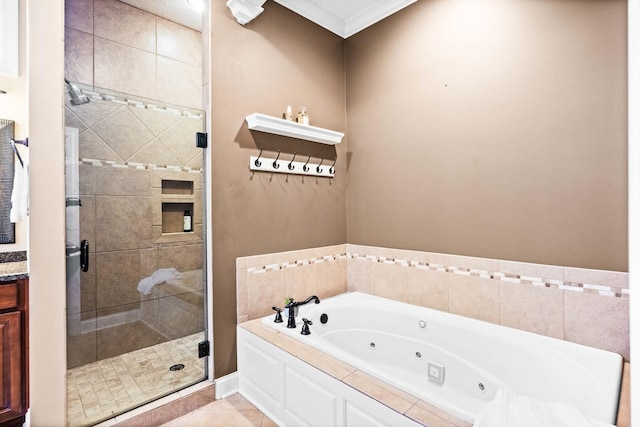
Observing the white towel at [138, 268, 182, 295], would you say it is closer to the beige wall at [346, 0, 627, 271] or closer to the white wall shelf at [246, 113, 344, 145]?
the white wall shelf at [246, 113, 344, 145]

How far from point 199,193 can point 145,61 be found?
4.54 feet

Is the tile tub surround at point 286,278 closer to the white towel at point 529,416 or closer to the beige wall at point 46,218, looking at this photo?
the beige wall at point 46,218

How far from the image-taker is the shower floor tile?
1.78 m

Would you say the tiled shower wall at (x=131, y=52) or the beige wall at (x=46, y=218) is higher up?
the tiled shower wall at (x=131, y=52)

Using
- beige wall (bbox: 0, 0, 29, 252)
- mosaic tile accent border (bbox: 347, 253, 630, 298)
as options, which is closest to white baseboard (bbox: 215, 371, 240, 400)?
mosaic tile accent border (bbox: 347, 253, 630, 298)

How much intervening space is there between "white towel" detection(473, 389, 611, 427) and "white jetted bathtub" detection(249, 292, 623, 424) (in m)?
0.10

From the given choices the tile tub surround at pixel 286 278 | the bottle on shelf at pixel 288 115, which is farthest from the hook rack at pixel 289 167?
the tile tub surround at pixel 286 278

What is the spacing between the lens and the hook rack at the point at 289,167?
2.40 m

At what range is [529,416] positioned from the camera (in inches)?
44.9

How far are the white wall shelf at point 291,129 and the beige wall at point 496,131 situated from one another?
0.34 meters

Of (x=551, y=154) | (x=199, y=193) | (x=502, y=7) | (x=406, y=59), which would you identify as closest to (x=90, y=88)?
(x=199, y=193)

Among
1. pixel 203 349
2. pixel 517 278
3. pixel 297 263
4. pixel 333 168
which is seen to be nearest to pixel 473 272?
pixel 517 278

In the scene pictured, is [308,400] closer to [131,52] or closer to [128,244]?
[128,244]

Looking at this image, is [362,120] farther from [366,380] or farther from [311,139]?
[366,380]
